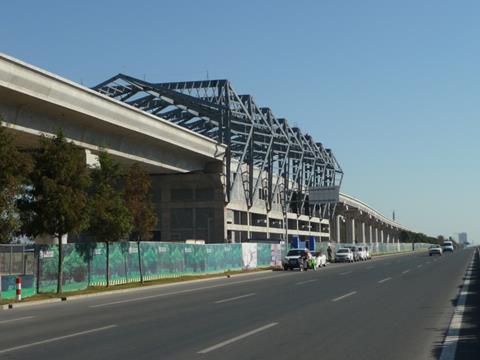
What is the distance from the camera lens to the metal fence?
2681 centimetres

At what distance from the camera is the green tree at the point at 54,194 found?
28.2 metres

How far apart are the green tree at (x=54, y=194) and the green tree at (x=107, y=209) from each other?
3.13 m

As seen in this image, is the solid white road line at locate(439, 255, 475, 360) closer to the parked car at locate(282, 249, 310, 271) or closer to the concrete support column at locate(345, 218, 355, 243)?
the parked car at locate(282, 249, 310, 271)

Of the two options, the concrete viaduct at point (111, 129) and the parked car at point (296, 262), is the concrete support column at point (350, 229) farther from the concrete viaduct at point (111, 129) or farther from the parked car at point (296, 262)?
the parked car at point (296, 262)

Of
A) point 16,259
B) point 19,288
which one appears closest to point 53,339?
point 19,288

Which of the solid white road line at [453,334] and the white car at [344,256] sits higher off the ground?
the white car at [344,256]

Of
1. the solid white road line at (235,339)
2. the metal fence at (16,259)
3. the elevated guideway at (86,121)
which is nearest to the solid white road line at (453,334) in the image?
the solid white road line at (235,339)

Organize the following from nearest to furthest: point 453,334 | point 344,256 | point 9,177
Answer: point 453,334 → point 9,177 → point 344,256

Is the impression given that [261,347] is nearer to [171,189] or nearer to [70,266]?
[70,266]

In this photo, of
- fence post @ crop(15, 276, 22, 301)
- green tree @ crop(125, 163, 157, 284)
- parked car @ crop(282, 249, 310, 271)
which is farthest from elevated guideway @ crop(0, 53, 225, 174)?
parked car @ crop(282, 249, 310, 271)

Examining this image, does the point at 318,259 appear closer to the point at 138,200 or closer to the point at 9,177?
the point at 138,200

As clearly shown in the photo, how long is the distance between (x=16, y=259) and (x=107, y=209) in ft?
21.8

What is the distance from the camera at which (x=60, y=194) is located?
2820 cm

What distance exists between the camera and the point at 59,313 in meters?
19.7
